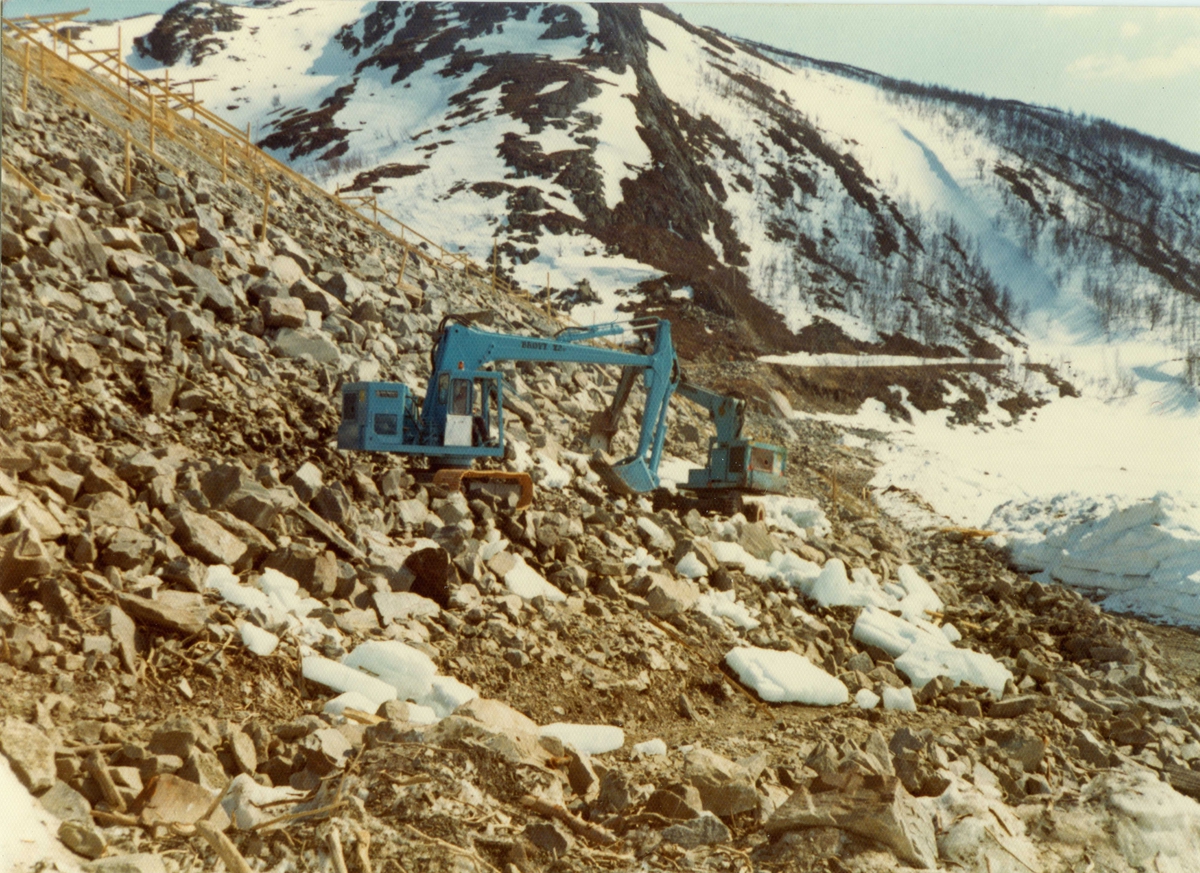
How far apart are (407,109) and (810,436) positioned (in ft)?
89.6

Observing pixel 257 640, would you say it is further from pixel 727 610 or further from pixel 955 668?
pixel 955 668

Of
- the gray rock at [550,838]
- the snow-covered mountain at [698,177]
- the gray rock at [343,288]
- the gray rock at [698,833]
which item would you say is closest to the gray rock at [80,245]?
the gray rock at [343,288]

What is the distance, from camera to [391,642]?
228 inches

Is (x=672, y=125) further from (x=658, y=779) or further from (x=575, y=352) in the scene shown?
(x=658, y=779)

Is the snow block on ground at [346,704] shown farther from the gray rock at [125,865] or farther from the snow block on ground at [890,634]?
the snow block on ground at [890,634]

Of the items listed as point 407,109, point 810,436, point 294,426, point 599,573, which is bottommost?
point 810,436

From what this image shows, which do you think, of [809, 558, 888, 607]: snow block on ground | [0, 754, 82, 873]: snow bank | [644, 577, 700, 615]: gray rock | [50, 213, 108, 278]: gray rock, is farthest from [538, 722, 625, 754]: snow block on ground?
[50, 213, 108, 278]: gray rock

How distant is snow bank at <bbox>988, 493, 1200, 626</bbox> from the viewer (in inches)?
481

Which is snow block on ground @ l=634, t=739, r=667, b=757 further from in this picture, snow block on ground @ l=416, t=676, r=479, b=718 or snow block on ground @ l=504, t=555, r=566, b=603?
snow block on ground @ l=504, t=555, r=566, b=603

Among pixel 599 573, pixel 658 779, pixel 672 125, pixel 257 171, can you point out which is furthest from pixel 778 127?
pixel 658 779

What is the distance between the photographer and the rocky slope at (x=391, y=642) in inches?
146

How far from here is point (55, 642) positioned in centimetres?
480

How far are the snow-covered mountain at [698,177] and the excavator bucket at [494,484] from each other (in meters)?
21.9

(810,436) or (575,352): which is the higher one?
(575,352)
